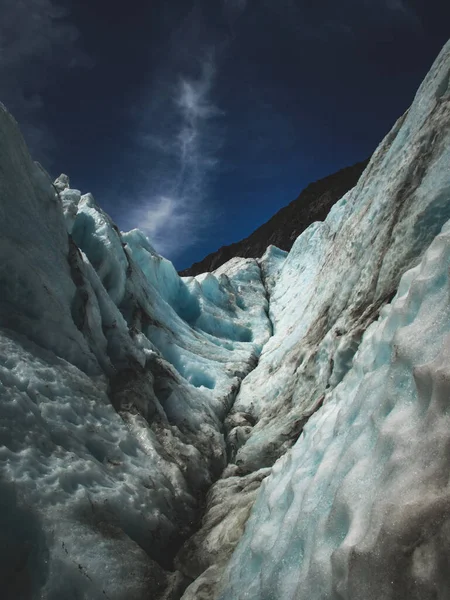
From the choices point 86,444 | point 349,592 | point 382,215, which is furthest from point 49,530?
point 382,215

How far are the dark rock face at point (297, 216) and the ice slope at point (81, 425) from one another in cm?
3012

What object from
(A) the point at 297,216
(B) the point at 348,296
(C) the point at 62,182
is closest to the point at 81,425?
(B) the point at 348,296

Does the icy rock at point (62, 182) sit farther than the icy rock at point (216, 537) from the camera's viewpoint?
Yes

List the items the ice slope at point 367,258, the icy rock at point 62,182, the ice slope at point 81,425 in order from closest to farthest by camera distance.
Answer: the ice slope at point 81,425 < the ice slope at point 367,258 < the icy rock at point 62,182

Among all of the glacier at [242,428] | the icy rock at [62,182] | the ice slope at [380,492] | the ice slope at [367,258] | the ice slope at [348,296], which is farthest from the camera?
the icy rock at [62,182]

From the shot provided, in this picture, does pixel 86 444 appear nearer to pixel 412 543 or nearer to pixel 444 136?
pixel 412 543

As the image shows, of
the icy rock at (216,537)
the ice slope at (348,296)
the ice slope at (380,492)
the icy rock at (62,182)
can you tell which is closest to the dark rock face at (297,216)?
the icy rock at (62,182)

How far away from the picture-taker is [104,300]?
26.0 feet

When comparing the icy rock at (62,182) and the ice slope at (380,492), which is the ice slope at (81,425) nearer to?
the ice slope at (380,492)

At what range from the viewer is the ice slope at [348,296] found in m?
4.46

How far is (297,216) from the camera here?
39500 mm

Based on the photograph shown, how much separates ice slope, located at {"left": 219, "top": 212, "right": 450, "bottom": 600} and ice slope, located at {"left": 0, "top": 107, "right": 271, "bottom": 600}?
1253 mm

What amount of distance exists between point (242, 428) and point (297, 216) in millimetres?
34434

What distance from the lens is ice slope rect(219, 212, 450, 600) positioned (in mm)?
1657
